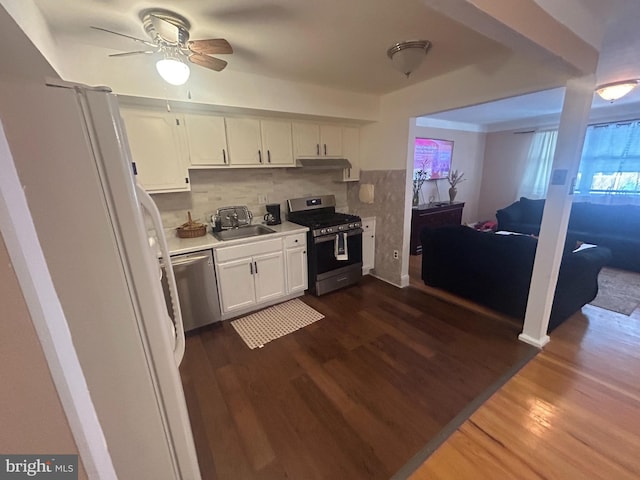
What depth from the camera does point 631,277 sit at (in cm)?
370

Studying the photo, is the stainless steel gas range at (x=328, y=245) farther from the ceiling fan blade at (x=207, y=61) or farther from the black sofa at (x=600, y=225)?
the black sofa at (x=600, y=225)

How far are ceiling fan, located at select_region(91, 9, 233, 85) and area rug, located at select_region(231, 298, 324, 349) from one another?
211 cm

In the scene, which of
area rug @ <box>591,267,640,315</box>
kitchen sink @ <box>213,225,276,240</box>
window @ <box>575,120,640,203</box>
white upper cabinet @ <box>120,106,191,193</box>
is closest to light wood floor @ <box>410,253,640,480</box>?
area rug @ <box>591,267,640,315</box>

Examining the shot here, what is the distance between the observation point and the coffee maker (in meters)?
3.29

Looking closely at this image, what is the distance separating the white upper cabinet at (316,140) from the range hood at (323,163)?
7 centimetres

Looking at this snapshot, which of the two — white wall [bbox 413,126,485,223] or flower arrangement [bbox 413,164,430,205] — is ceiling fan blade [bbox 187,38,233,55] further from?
white wall [bbox 413,126,485,223]

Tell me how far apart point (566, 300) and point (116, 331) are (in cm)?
341

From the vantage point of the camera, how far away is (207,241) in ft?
8.43

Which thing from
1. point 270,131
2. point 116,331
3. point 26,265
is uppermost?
point 270,131

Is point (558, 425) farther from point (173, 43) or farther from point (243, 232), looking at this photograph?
point (173, 43)

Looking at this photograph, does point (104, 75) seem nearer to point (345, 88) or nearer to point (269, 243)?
point (269, 243)

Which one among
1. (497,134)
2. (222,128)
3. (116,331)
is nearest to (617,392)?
(116,331)

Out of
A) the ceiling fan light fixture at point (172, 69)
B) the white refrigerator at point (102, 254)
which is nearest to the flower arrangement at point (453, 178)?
the ceiling fan light fixture at point (172, 69)

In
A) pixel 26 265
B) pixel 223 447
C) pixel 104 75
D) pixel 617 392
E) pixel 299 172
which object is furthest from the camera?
pixel 299 172
